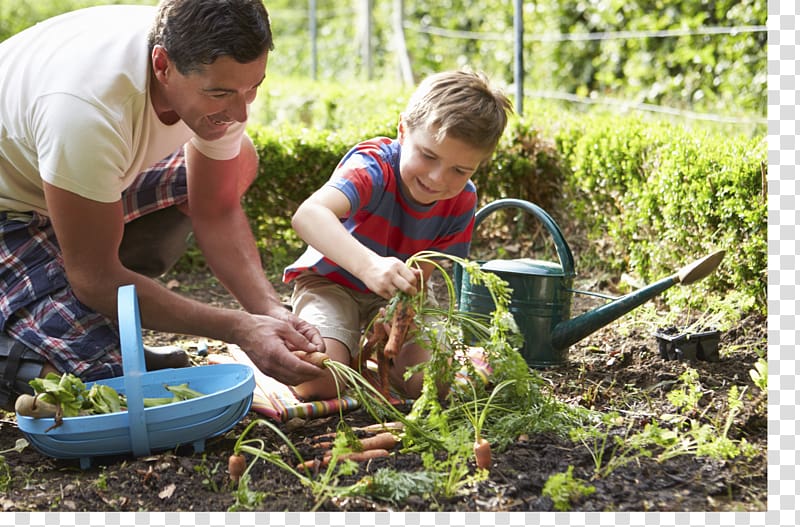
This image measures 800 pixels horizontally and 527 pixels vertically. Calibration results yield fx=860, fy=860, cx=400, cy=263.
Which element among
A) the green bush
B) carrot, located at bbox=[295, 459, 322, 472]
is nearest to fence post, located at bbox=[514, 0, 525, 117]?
the green bush

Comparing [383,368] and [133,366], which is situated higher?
[133,366]

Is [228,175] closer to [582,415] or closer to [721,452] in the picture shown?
[582,415]

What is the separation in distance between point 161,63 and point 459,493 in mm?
1425

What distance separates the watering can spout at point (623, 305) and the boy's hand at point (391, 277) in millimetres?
772

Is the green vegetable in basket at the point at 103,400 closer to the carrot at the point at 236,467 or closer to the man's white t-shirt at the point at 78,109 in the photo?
the carrot at the point at 236,467

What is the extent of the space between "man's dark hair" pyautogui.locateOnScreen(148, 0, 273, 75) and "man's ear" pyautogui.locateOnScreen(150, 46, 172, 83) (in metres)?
0.02

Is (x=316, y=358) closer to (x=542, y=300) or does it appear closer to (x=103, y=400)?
(x=103, y=400)

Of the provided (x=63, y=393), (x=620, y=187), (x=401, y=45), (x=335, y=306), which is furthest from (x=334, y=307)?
(x=401, y=45)

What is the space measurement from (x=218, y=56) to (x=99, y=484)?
114 centimetres

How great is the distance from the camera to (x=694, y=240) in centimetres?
351

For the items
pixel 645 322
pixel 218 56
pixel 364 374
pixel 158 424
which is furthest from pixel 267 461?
pixel 645 322

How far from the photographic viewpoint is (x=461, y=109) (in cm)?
268

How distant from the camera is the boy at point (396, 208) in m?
2.59

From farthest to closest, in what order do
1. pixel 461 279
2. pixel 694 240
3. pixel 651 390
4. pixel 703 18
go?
pixel 703 18 → pixel 694 240 → pixel 461 279 → pixel 651 390
